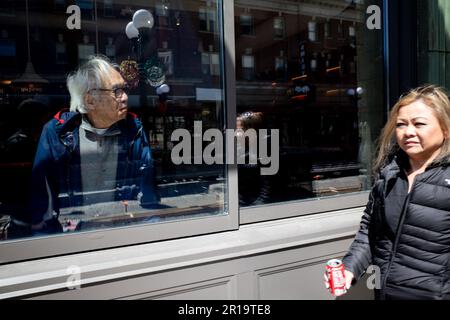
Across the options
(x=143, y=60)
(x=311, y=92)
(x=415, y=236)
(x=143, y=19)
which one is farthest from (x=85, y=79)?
(x=311, y=92)

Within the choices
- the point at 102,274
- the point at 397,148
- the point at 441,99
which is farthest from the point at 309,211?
the point at 102,274

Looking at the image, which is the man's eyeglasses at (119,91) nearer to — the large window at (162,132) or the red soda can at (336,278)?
the large window at (162,132)

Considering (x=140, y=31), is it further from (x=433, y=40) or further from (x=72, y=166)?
(x=433, y=40)

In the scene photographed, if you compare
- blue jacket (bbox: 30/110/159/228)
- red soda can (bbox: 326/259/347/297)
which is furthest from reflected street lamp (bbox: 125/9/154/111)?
red soda can (bbox: 326/259/347/297)

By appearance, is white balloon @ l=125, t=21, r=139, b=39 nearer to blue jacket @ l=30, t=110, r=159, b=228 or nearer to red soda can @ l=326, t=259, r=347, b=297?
blue jacket @ l=30, t=110, r=159, b=228

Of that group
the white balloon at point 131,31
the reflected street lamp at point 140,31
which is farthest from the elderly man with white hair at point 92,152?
the white balloon at point 131,31

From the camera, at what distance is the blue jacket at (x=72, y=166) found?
240 centimetres

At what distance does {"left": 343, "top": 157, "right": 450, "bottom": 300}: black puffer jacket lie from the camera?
1.58 metres

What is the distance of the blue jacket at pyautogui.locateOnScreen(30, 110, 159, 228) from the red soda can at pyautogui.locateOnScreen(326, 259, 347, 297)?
4.68 ft

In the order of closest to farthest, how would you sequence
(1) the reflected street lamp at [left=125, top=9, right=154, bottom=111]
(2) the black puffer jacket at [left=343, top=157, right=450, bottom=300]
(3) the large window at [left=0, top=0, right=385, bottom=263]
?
(2) the black puffer jacket at [left=343, top=157, right=450, bottom=300] < (3) the large window at [left=0, top=0, right=385, bottom=263] < (1) the reflected street lamp at [left=125, top=9, right=154, bottom=111]

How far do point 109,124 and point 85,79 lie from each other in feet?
1.12

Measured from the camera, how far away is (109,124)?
2654 mm

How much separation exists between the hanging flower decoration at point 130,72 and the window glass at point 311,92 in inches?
31.2

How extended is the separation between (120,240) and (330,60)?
2.98 metres
